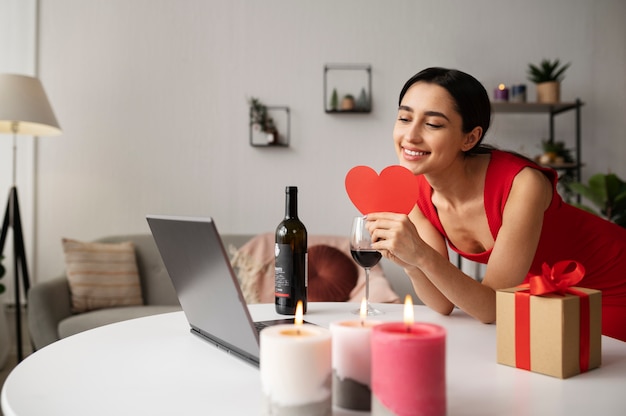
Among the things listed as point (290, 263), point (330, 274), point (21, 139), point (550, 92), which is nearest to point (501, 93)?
point (550, 92)

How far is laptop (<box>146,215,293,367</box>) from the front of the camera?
69cm

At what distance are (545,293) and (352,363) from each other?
1.18 ft

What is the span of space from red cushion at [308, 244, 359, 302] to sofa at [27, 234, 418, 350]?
23 centimetres

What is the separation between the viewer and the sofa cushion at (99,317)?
2750mm

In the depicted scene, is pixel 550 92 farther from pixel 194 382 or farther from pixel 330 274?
pixel 194 382

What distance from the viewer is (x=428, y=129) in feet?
4.30

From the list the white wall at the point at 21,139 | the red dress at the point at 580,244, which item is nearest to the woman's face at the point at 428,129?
the red dress at the point at 580,244

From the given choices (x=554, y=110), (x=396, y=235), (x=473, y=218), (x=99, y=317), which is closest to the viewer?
(x=396, y=235)

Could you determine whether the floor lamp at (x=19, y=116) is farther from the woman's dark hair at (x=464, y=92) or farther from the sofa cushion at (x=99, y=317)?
the woman's dark hair at (x=464, y=92)

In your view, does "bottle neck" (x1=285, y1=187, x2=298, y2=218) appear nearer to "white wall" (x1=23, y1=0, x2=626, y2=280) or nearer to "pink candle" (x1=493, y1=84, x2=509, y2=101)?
"white wall" (x1=23, y1=0, x2=626, y2=280)

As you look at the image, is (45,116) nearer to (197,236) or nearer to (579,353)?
(197,236)

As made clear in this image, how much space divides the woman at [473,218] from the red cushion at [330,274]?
4.66 feet

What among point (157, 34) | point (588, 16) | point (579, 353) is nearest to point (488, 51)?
point (588, 16)

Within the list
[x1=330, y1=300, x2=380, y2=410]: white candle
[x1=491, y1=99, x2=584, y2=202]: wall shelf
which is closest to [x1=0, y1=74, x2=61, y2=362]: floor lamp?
[x1=491, y1=99, x2=584, y2=202]: wall shelf
